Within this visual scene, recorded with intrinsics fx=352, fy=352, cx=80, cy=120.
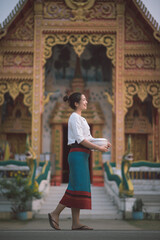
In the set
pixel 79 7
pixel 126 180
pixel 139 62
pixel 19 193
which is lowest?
pixel 19 193

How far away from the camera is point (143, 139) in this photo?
502 inches

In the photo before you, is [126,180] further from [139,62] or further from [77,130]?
[77,130]

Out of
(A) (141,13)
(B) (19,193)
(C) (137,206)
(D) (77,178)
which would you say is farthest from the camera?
(A) (141,13)

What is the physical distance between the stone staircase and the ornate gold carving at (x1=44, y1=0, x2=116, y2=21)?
17.4 feet

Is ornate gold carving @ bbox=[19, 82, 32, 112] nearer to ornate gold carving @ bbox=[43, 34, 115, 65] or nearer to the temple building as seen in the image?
the temple building

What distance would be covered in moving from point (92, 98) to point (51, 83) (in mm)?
1626

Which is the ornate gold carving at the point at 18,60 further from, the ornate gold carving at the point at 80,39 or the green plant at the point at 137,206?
the green plant at the point at 137,206

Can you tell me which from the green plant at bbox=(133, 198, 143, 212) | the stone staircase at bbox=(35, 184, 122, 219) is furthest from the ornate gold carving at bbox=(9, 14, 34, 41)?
the green plant at bbox=(133, 198, 143, 212)

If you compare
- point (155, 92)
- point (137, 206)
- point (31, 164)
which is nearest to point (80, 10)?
point (155, 92)

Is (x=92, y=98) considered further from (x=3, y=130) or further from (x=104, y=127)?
(x=3, y=130)

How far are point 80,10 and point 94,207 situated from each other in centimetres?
597

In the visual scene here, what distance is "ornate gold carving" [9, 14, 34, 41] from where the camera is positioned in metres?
11.0

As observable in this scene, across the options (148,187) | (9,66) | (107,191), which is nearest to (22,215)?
(107,191)

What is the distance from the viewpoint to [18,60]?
11.0m
